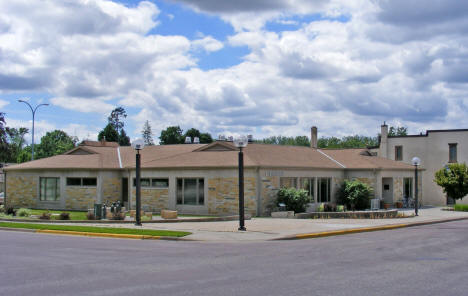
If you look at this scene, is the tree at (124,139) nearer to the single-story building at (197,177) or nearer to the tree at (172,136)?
the tree at (172,136)

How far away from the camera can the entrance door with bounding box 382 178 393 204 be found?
39000mm

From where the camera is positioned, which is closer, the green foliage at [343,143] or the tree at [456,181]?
the tree at [456,181]

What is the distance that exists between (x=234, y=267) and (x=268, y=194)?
18.4 meters

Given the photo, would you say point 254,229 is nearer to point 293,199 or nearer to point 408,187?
point 293,199

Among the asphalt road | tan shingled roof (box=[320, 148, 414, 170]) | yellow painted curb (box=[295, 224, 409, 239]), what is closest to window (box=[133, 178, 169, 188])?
tan shingled roof (box=[320, 148, 414, 170])

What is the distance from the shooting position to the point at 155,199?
32.6m

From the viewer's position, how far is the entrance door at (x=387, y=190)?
39000 millimetres

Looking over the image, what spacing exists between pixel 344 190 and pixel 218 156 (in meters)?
9.38

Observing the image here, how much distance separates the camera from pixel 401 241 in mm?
17750

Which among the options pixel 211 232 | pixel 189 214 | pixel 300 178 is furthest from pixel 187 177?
pixel 211 232

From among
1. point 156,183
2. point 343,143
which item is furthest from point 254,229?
point 343,143

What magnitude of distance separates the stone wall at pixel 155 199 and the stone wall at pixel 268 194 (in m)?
6.17

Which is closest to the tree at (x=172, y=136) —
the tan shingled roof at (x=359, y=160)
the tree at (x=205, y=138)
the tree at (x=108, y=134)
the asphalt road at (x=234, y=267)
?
the tree at (x=205, y=138)

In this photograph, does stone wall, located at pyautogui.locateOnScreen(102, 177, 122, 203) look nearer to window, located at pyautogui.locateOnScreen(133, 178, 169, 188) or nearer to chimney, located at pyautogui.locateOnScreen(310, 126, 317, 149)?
window, located at pyautogui.locateOnScreen(133, 178, 169, 188)
